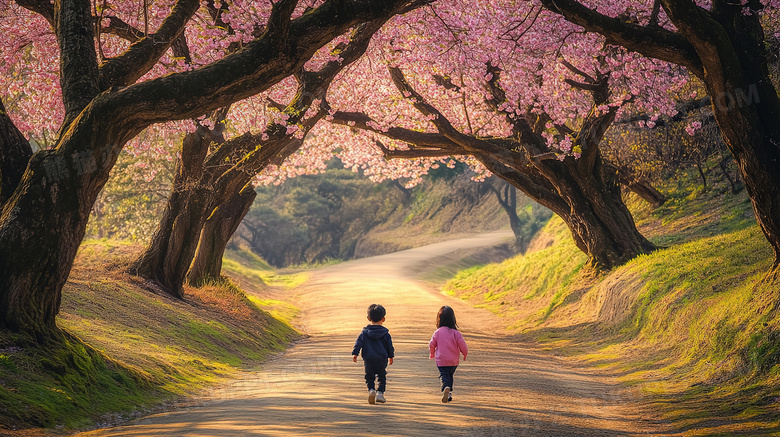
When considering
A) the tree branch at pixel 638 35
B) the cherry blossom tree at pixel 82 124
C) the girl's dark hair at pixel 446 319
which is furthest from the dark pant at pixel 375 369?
the tree branch at pixel 638 35

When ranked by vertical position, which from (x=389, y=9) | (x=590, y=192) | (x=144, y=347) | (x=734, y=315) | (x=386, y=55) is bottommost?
(x=144, y=347)

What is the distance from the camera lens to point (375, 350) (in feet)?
28.8

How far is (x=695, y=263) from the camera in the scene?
14.6 metres

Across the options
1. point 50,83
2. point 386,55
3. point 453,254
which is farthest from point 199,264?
point 453,254

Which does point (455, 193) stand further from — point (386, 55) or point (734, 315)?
point (734, 315)

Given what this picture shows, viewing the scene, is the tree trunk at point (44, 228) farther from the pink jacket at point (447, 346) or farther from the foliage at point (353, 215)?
the foliage at point (353, 215)

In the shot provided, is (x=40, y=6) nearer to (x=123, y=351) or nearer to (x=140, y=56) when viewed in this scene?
(x=140, y=56)

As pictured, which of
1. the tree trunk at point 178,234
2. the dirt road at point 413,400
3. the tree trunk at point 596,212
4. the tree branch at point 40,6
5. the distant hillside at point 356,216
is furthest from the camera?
the distant hillside at point 356,216

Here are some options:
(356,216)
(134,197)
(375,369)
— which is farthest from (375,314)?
(356,216)

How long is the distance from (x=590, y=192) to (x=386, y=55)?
22.3 feet

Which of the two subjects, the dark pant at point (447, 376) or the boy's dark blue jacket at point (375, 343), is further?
the boy's dark blue jacket at point (375, 343)

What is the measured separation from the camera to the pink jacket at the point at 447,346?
8766 millimetres

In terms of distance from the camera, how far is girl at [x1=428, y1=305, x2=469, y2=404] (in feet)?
28.4

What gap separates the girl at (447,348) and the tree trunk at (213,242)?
38.5ft
